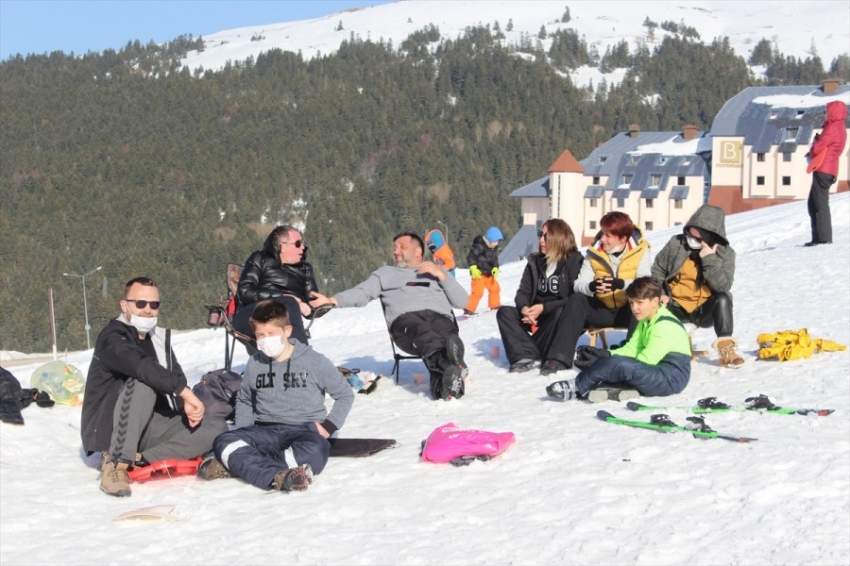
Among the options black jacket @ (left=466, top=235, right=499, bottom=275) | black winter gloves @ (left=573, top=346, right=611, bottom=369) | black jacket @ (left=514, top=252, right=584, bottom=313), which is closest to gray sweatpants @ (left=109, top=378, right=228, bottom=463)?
black winter gloves @ (left=573, top=346, right=611, bottom=369)

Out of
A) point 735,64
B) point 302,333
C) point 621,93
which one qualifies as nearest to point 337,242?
point 621,93

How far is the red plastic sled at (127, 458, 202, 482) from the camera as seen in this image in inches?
260

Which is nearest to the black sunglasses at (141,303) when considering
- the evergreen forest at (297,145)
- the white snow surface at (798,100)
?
the white snow surface at (798,100)

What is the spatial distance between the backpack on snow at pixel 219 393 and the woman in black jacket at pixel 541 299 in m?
Answer: 2.52

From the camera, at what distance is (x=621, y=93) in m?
171

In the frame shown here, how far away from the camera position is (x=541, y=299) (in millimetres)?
9312

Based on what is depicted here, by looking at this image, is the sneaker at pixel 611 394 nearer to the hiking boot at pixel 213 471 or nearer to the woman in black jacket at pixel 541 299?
the woman in black jacket at pixel 541 299

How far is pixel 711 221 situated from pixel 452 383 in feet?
8.18

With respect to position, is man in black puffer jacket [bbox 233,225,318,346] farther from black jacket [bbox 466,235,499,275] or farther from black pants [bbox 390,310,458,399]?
black jacket [bbox 466,235,499,275]

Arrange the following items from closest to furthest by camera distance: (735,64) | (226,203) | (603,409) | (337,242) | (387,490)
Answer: (387,490), (603,409), (337,242), (226,203), (735,64)

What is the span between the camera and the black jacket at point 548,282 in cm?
920

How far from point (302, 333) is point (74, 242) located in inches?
4923

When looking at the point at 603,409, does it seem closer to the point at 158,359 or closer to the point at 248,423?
the point at 248,423

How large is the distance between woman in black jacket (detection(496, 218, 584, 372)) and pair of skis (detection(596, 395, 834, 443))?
1703 mm
